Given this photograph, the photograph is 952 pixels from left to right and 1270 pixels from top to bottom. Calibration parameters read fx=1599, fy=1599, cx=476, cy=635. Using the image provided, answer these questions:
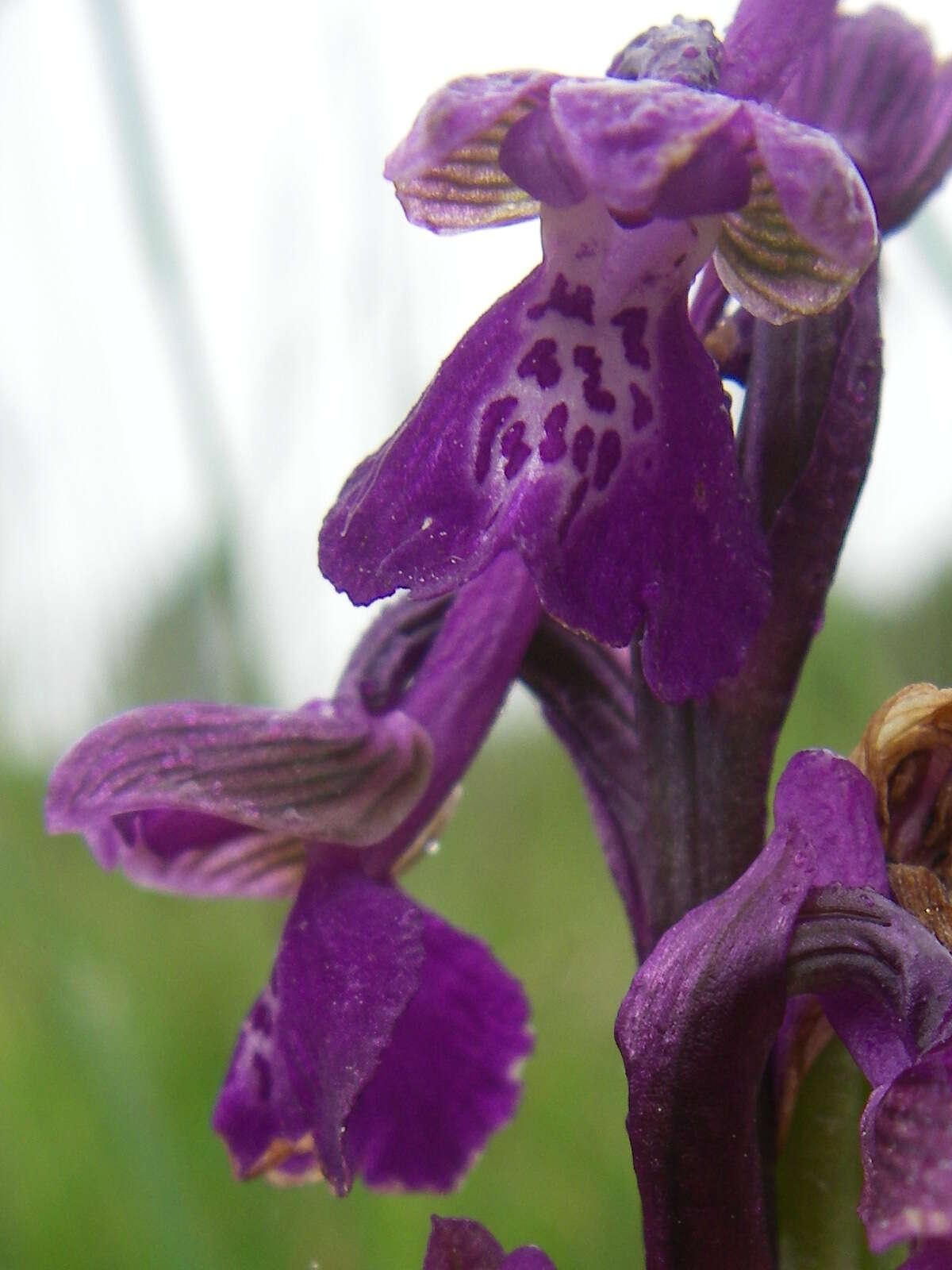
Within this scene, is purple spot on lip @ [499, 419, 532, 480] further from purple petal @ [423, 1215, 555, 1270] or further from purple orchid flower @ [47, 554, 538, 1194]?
purple petal @ [423, 1215, 555, 1270]

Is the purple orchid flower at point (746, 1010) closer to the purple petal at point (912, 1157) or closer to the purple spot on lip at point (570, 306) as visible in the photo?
the purple petal at point (912, 1157)

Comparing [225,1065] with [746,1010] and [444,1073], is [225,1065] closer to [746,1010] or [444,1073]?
[444,1073]

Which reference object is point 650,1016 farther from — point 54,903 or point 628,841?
point 54,903

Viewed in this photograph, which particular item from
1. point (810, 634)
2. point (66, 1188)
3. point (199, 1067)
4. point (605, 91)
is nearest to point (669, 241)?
point (605, 91)

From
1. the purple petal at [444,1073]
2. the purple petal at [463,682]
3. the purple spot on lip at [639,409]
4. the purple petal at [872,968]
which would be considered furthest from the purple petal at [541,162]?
the purple petal at [444,1073]

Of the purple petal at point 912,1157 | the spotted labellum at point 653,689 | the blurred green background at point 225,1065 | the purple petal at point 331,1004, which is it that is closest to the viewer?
the purple petal at point 912,1157

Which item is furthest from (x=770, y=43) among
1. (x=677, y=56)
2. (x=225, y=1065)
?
(x=225, y=1065)

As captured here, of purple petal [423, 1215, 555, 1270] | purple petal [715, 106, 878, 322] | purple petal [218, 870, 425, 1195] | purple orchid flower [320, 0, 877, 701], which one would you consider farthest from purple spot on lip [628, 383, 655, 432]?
purple petal [423, 1215, 555, 1270]

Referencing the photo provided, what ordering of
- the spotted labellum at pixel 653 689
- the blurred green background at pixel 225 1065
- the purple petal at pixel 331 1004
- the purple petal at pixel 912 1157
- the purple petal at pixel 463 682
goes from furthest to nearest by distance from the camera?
the blurred green background at pixel 225 1065
the purple petal at pixel 463 682
the purple petal at pixel 331 1004
the spotted labellum at pixel 653 689
the purple petal at pixel 912 1157
